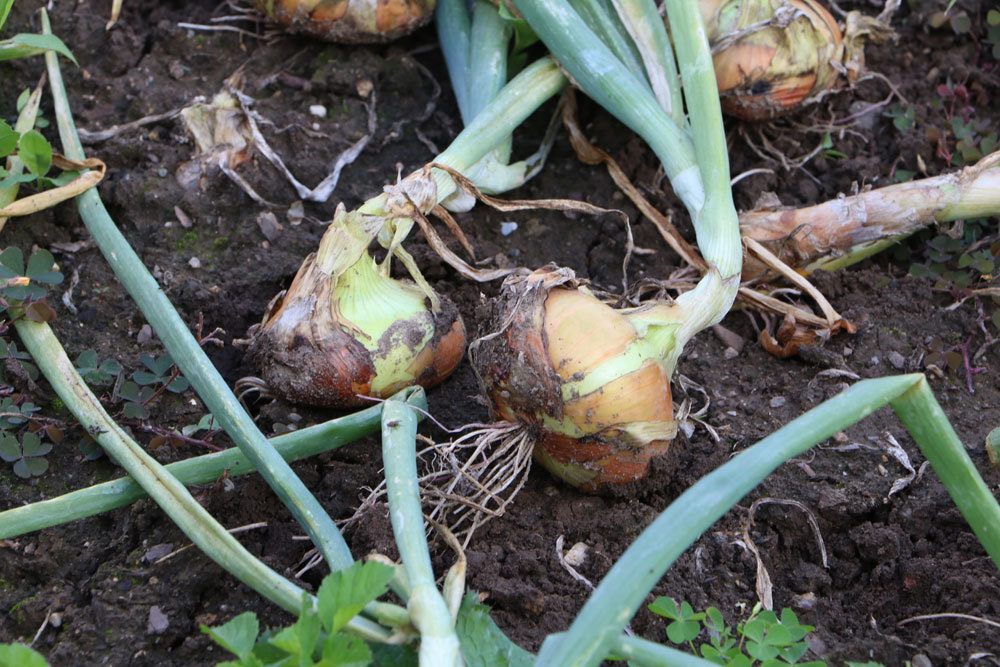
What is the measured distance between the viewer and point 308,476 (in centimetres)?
178

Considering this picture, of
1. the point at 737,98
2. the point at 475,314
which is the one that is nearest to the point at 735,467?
the point at 475,314

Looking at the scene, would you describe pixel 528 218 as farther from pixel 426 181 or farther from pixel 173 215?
pixel 173 215

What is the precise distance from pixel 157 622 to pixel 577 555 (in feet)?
2.21

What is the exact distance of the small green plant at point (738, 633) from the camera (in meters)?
1.38

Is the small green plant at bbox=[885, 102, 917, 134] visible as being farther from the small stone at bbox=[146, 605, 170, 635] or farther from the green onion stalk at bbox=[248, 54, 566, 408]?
the small stone at bbox=[146, 605, 170, 635]

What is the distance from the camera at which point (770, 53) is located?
219 cm

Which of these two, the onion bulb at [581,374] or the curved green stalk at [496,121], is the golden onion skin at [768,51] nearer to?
the curved green stalk at [496,121]

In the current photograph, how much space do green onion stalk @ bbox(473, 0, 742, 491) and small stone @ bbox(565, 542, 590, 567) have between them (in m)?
0.11

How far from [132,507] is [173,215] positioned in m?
0.73

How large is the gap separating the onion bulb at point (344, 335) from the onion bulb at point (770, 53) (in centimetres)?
89

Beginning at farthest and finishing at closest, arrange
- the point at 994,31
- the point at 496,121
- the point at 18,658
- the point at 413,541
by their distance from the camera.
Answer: the point at 994,31 → the point at 496,121 → the point at 413,541 → the point at 18,658

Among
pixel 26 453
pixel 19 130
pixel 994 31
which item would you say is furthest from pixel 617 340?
pixel 994 31

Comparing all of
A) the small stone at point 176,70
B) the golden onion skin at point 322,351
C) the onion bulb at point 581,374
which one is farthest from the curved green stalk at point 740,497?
the small stone at point 176,70

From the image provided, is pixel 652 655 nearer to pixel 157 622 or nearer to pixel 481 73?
pixel 157 622
